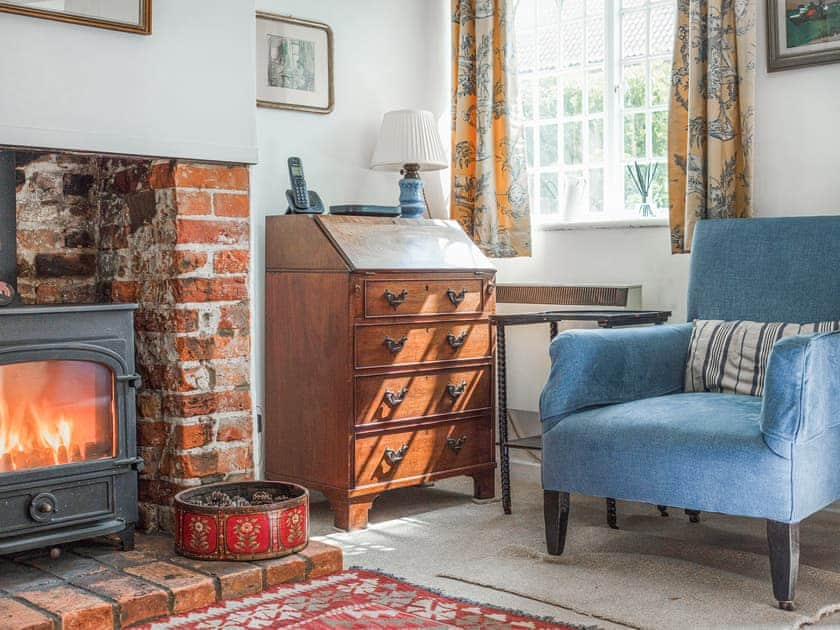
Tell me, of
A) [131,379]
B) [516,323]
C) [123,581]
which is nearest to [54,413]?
[131,379]

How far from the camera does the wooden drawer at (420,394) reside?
3338 mm

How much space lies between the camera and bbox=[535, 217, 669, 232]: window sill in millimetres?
3818

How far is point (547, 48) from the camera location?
4270 millimetres

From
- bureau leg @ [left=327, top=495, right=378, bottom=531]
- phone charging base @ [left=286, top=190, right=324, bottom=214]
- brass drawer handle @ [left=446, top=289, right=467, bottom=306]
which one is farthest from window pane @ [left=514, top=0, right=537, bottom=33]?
bureau leg @ [left=327, top=495, right=378, bottom=531]

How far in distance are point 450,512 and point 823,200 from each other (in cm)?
161

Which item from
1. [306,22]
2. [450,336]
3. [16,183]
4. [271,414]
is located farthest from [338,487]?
[306,22]

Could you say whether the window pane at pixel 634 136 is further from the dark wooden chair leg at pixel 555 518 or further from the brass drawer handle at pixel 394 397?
the dark wooden chair leg at pixel 555 518

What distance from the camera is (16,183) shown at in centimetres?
302

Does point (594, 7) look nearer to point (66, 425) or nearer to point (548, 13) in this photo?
point (548, 13)

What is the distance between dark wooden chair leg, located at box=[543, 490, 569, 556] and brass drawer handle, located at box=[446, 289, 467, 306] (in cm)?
87

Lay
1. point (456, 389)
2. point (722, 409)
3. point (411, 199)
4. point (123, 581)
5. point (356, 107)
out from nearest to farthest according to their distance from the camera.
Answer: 1. point (123, 581)
2. point (722, 409)
3. point (456, 389)
4. point (411, 199)
5. point (356, 107)

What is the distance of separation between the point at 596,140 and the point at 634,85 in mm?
258

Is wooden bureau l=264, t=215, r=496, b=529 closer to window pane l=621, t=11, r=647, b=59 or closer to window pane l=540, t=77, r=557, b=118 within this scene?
window pane l=540, t=77, r=557, b=118

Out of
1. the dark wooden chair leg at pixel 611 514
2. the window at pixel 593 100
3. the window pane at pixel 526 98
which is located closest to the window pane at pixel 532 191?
the window at pixel 593 100
